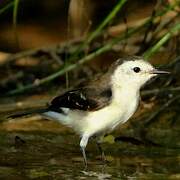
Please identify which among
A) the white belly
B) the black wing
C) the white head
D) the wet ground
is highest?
the white head

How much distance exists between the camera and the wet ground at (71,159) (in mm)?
5535

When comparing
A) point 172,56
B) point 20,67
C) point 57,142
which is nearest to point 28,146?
point 57,142

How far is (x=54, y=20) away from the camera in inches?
431

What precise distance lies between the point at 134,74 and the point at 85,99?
44cm

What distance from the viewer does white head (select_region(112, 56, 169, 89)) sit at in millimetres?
6277

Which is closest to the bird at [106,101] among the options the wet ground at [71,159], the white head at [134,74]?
the white head at [134,74]

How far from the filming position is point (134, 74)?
6301 millimetres

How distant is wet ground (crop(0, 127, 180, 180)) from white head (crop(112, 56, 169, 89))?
575mm

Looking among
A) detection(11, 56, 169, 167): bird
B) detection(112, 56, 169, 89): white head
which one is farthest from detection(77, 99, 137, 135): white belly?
detection(112, 56, 169, 89): white head

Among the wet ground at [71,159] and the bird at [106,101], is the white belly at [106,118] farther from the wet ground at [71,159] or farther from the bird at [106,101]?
the wet ground at [71,159]

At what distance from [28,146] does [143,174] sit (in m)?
1.29

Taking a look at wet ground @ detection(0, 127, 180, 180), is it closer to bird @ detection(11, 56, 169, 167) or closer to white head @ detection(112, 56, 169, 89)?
bird @ detection(11, 56, 169, 167)

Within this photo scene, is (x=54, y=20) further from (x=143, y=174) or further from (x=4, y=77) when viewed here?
(x=143, y=174)

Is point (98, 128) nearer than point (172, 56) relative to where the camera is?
Yes
